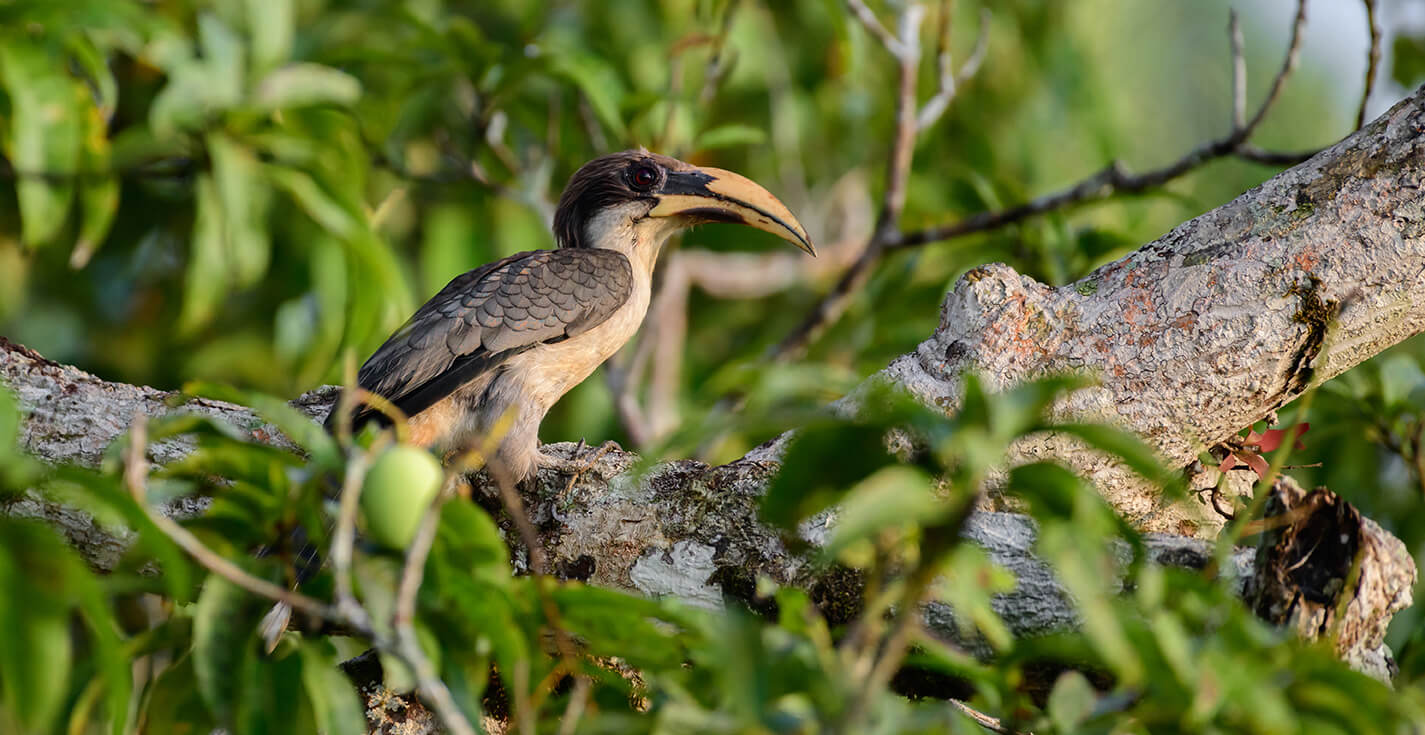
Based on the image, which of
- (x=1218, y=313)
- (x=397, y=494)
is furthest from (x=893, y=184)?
(x=397, y=494)

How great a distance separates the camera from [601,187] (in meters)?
4.45

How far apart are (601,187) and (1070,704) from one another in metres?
3.23

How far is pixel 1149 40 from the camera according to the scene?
8.55 metres

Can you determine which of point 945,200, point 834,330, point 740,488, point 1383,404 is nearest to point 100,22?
point 740,488

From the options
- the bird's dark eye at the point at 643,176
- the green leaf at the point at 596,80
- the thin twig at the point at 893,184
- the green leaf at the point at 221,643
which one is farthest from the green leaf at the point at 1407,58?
the green leaf at the point at 221,643

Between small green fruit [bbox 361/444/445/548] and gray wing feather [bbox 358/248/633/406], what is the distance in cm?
223

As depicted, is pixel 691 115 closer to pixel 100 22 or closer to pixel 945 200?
pixel 945 200

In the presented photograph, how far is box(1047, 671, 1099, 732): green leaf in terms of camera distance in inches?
59.1

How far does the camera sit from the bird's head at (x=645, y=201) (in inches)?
164

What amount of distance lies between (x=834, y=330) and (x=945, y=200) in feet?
4.01

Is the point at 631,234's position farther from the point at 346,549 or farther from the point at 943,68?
the point at 346,549

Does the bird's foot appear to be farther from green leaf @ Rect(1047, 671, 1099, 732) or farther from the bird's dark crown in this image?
A: green leaf @ Rect(1047, 671, 1099, 732)

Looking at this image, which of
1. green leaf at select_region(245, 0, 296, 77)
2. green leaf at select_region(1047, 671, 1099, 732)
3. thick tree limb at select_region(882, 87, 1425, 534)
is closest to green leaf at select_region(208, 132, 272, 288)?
green leaf at select_region(245, 0, 296, 77)

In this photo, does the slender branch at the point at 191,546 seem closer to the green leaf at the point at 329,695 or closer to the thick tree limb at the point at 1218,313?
the green leaf at the point at 329,695
